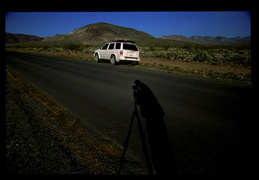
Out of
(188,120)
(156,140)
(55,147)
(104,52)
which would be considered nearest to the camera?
(55,147)

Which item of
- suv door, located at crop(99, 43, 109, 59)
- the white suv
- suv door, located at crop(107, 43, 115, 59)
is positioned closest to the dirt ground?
the white suv

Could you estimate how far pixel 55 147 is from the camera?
2.27 meters

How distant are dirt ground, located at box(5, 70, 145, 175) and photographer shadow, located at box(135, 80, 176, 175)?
1.05 ft

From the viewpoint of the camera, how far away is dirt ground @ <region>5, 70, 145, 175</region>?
1.89 metres

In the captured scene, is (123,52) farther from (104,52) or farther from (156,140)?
(156,140)

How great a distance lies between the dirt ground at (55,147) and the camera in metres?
1.89

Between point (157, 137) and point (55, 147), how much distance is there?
173 cm

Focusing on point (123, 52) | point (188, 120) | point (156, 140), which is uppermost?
point (123, 52)

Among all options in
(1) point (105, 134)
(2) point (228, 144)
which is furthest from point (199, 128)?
(1) point (105, 134)

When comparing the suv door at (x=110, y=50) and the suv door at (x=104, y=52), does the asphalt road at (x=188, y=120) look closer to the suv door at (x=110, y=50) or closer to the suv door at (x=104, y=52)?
the suv door at (x=110, y=50)

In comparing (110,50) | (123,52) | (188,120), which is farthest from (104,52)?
(188,120)

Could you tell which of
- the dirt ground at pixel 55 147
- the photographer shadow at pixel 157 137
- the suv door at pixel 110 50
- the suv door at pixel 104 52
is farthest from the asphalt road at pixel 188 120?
the suv door at pixel 104 52

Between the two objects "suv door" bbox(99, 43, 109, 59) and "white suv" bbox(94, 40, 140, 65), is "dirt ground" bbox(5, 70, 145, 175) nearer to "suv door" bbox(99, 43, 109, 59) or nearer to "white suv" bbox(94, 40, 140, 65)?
"white suv" bbox(94, 40, 140, 65)

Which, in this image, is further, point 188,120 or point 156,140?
point 188,120
